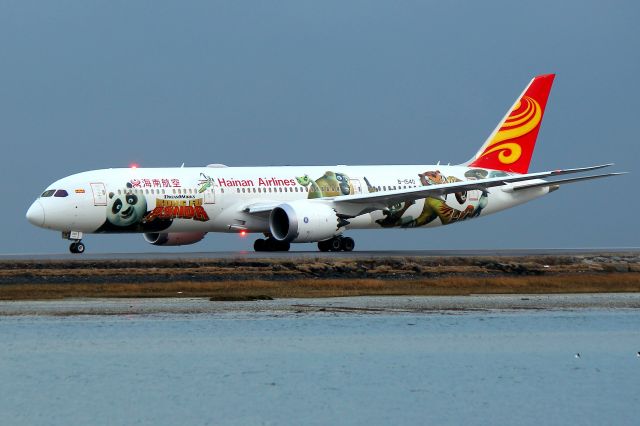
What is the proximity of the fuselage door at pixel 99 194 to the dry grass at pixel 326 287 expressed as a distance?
354 inches

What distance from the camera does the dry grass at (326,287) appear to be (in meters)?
37.8

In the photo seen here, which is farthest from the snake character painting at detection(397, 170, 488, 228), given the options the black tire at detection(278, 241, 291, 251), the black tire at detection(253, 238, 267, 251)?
the black tire at detection(253, 238, 267, 251)

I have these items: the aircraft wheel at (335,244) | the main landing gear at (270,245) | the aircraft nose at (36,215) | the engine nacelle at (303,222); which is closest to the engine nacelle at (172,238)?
the main landing gear at (270,245)

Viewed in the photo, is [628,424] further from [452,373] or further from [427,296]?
[427,296]

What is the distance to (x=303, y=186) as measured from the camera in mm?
53438

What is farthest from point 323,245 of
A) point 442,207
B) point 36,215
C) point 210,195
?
point 36,215

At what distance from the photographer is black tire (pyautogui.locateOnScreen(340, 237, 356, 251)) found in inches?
2051

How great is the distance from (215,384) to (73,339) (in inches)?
236

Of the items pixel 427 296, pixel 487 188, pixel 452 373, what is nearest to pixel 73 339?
pixel 452 373

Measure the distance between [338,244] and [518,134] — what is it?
458 inches

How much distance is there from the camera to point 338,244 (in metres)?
52.0

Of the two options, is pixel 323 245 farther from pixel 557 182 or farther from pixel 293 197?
pixel 557 182

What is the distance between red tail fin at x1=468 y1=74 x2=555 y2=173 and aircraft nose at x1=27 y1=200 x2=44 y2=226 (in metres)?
19.4

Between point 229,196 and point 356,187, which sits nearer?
point 229,196
